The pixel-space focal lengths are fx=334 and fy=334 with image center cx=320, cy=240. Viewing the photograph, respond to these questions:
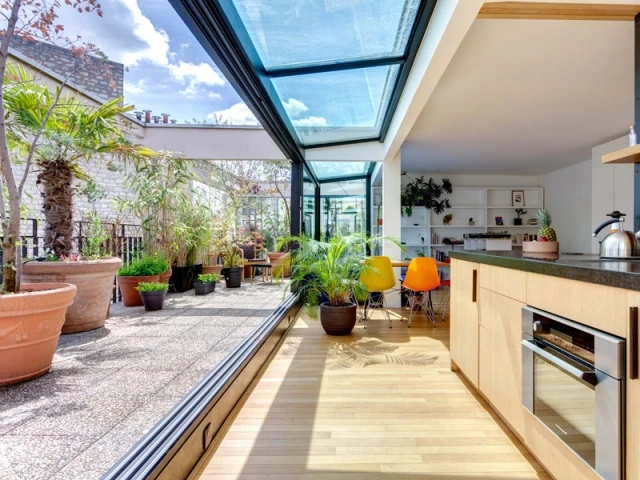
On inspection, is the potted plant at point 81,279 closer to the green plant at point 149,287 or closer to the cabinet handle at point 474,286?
the green plant at point 149,287

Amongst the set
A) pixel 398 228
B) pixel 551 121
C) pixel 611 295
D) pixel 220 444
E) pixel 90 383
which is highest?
pixel 551 121

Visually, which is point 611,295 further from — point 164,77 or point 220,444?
point 164,77

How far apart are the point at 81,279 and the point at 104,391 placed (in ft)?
4.50

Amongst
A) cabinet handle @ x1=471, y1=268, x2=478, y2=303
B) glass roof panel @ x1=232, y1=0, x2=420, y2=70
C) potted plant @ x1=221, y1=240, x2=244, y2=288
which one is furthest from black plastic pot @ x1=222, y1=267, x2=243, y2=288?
cabinet handle @ x1=471, y1=268, x2=478, y2=303

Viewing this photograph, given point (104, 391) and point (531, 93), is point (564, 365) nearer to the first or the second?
point (104, 391)

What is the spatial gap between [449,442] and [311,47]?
267 cm

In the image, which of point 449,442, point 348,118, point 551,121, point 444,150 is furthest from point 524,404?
point 444,150

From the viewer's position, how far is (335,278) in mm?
3572

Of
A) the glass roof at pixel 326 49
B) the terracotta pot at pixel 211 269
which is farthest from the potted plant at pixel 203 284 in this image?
the glass roof at pixel 326 49

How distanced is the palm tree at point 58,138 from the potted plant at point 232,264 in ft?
9.30

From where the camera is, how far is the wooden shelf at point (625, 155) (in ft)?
5.65

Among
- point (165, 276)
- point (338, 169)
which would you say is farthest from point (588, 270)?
point (338, 169)

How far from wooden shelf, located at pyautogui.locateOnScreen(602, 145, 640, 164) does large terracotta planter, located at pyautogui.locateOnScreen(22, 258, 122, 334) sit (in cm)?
378

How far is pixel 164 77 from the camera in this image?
3.36 m
